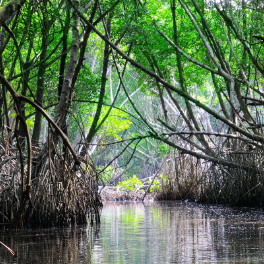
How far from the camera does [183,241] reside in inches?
203

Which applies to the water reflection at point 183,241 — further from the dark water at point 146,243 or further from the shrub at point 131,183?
the shrub at point 131,183

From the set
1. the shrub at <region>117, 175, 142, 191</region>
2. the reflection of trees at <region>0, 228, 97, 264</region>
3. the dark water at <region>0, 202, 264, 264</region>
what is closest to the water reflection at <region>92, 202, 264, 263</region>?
the dark water at <region>0, 202, 264, 264</region>

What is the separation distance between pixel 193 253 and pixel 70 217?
10.1ft

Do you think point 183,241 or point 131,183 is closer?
point 183,241

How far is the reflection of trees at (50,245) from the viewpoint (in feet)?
14.0

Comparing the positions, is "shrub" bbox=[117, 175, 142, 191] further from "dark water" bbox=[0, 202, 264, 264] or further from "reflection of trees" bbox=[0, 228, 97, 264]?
"reflection of trees" bbox=[0, 228, 97, 264]

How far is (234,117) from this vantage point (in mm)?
11312

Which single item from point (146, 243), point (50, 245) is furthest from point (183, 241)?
point (50, 245)

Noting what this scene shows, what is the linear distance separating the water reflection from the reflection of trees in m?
0.16

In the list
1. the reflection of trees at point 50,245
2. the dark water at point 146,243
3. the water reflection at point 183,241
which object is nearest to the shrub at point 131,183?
the water reflection at point 183,241

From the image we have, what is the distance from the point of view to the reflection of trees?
425cm

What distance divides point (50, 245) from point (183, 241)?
4.77ft

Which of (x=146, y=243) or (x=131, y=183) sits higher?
(x=131, y=183)

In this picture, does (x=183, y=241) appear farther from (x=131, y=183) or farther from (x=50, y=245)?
(x=131, y=183)
